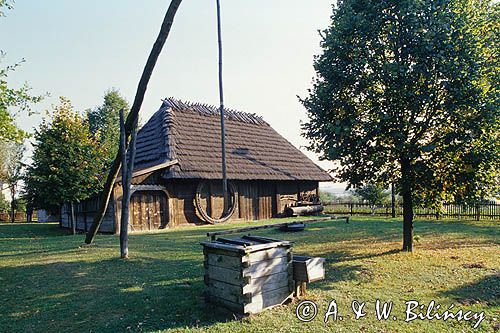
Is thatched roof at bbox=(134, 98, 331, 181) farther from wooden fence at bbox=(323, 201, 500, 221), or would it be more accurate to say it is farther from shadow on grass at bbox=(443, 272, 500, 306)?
shadow on grass at bbox=(443, 272, 500, 306)

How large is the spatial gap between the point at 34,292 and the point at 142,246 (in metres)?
5.12

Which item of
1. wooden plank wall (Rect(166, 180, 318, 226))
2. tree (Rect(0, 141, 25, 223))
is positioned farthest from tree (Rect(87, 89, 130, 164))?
wooden plank wall (Rect(166, 180, 318, 226))

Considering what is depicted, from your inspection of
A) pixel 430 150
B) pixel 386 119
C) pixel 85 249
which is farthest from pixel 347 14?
pixel 85 249

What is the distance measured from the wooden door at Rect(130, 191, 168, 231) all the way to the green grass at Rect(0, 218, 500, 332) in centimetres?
457

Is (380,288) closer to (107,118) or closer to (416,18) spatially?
(416,18)

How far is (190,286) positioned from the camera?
7.23 metres

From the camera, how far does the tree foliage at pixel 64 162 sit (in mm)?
15914

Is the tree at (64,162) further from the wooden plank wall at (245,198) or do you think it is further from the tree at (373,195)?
the tree at (373,195)

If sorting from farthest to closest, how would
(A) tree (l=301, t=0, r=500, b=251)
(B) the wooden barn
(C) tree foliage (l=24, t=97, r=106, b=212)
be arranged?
(B) the wooden barn, (C) tree foliage (l=24, t=97, r=106, b=212), (A) tree (l=301, t=0, r=500, b=251)

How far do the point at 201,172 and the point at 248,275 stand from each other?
14.3 meters

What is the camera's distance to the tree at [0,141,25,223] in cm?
3706

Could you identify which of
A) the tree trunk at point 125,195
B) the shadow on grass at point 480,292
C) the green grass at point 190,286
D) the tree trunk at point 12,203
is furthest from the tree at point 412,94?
the tree trunk at point 12,203

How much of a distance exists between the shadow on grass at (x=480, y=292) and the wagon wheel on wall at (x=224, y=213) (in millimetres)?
14036

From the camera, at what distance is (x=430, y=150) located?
948cm
